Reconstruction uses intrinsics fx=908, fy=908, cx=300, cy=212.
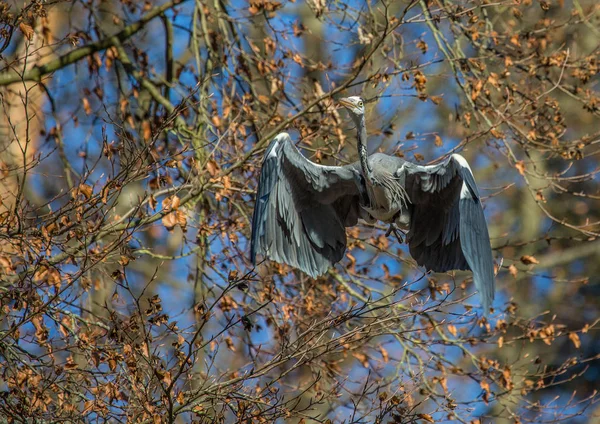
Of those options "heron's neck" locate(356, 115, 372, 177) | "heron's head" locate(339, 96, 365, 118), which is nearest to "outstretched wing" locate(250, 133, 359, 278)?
"heron's neck" locate(356, 115, 372, 177)

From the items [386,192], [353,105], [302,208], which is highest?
[353,105]

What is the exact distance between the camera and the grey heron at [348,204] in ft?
19.0

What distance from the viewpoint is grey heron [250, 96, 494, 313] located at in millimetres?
5793

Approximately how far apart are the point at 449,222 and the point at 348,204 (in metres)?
0.77

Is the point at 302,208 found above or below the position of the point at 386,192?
above

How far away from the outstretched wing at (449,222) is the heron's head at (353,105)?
0.48m

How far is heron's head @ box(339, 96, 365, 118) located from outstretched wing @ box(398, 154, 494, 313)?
18.8 inches

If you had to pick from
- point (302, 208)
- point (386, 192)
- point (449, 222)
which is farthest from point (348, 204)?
point (449, 222)

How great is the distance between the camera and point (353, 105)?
596 cm

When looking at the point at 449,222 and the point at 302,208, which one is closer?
the point at 449,222

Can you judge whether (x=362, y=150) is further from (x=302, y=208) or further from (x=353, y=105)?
(x=302, y=208)

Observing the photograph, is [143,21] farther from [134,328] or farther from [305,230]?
[134,328]

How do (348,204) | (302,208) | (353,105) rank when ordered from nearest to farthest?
(353,105)
(302,208)
(348,204)

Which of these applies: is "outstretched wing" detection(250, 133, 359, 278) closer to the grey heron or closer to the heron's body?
the grey heron
